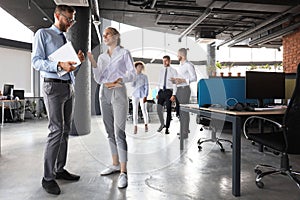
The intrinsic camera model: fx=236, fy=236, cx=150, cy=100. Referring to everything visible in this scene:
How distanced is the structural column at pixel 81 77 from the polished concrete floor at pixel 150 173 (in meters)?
0.82

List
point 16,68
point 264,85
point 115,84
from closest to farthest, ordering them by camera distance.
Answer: point 115,84 → point 264,85 → point 16,68

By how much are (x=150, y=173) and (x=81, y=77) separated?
3.04 meters

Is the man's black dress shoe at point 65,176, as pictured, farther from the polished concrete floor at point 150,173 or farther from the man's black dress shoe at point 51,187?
the man's black dress shoe at point 51,187

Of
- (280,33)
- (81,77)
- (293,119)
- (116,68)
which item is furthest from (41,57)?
(280,33)

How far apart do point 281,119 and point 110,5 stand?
223 inches

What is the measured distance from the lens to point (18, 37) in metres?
8.84

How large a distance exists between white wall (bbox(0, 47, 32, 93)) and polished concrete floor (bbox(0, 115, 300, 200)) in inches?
214

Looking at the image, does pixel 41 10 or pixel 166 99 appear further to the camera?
pixel 41 10

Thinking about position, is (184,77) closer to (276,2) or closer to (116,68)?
(116,68)

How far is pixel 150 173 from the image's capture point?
2.60 m

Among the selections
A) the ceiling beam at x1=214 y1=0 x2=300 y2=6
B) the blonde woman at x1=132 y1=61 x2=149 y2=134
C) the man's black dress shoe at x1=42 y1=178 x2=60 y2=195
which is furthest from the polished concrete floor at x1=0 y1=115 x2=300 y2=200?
the ceiling beam at x1=214 y1=0 x2=300 y2=6

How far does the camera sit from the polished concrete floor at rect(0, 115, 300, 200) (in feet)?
6.70

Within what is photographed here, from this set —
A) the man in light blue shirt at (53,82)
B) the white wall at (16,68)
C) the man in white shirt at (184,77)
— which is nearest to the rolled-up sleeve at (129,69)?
the man in light blue shirt at (53,82)

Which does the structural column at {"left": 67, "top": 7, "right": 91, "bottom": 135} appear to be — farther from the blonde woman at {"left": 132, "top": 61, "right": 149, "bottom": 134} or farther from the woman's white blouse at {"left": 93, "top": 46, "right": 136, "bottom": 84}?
the woman's white blouse at {"left": 93, "top": 46, "right": 136, "bottom": 84}
